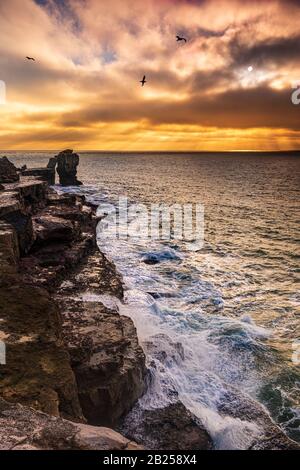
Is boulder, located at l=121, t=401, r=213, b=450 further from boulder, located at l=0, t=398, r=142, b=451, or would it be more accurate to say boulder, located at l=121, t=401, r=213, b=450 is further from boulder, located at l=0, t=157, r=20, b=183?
boulder, located at l=0, t=157, r=20, b=183

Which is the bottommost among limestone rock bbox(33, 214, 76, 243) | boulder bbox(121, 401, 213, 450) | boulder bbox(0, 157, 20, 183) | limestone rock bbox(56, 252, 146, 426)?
boulder bbox(121, 401, 213, 450)

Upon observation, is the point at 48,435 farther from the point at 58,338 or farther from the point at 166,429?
the point at 166,429

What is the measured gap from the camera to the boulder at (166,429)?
8250mm

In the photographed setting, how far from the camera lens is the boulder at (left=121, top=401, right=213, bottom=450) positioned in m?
8.25

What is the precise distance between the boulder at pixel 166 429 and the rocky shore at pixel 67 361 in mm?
25

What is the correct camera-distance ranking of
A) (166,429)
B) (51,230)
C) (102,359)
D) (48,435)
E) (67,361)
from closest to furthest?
(48,435)
(67,361)
(166,429)
(102,359)
(51,230)

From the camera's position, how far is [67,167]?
7238 centimetres

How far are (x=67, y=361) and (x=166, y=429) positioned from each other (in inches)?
149

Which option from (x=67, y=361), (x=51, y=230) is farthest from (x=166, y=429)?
(x=51, y=230)

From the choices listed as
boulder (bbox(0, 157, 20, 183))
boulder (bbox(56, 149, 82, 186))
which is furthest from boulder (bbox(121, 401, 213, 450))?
boulder (bbox(56, 149, 82, 186))

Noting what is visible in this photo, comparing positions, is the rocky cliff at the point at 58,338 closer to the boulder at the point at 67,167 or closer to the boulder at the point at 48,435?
the boulder at the point at 48,435

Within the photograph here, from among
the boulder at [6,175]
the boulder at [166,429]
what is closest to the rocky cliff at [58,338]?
the boulder at [166,429]

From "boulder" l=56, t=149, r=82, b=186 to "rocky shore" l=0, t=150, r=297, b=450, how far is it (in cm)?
5791
